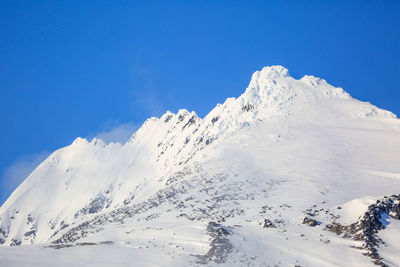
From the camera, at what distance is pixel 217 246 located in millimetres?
71438

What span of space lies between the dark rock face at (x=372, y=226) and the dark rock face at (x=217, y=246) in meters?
23.0

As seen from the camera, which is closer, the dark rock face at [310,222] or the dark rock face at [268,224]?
the dark rock face at [268,224]

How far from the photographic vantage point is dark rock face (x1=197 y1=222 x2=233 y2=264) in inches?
2627

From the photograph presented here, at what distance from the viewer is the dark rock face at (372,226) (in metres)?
73.7

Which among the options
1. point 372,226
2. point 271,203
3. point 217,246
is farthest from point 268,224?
point 271,203

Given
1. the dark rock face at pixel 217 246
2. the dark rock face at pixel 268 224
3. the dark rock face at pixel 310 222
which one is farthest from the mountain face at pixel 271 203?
the dark rock face at pixel 268 224

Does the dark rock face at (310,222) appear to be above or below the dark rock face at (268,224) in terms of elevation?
above

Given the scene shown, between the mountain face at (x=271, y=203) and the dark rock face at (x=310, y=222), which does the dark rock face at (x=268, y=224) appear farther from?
the dark rock face at (x=310, y=222)

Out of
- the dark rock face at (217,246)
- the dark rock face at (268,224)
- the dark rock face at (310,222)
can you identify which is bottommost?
the dark rock face at (217,246)

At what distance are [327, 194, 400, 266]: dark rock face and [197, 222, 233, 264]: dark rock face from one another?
75.5 ft

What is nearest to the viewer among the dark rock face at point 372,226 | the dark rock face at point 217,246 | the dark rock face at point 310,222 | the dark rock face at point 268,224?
the dark rock face at point 217,246

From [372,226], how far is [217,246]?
31552 millimetres

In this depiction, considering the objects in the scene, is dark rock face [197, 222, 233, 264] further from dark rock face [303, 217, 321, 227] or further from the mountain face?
dark rock face [303, 217, 321, 227]

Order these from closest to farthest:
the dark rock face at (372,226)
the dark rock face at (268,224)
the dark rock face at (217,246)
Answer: the dark rock face at (217,246) → the dark rock face at (372,226) → the dark rock face at (268,224)
